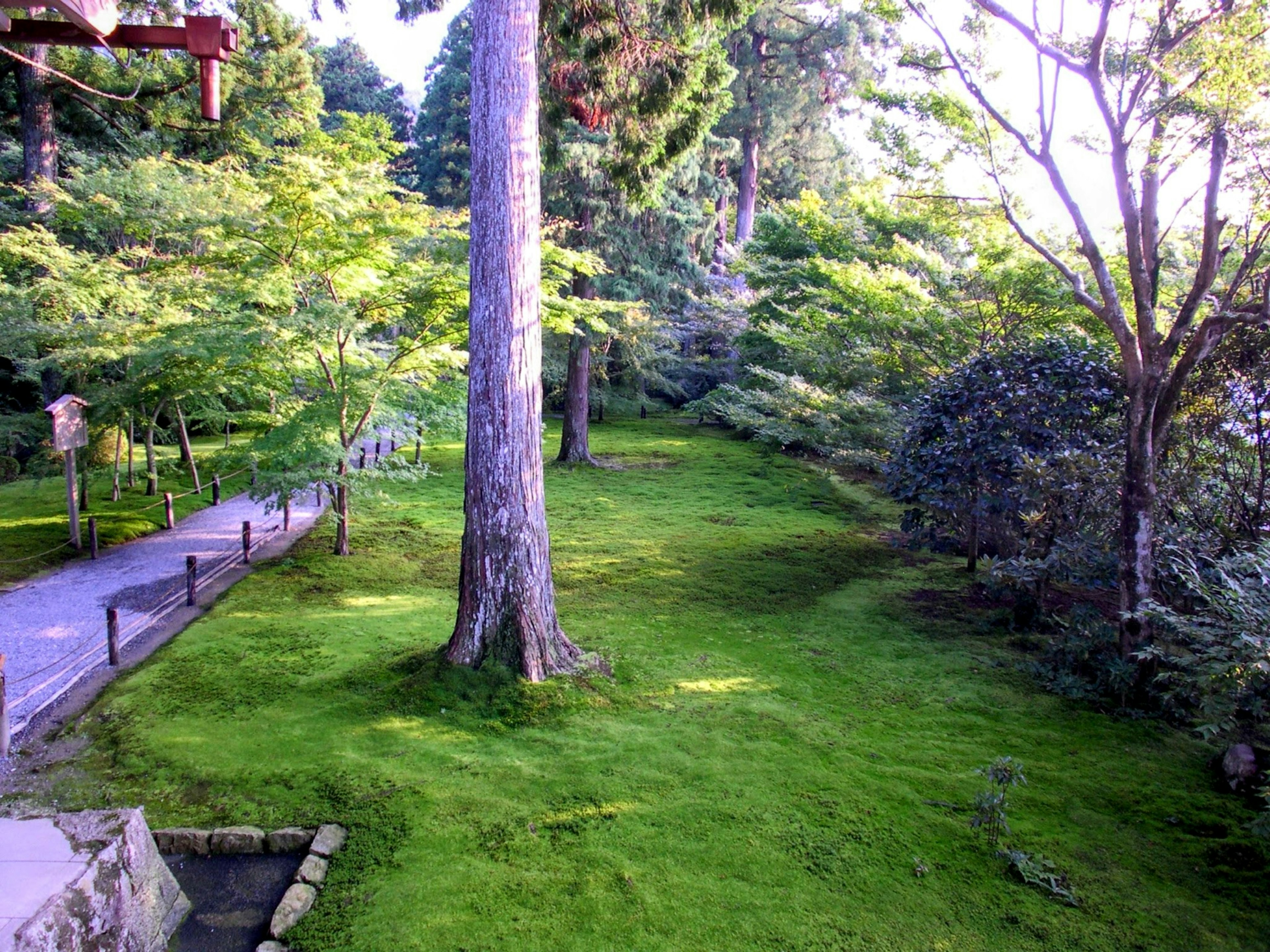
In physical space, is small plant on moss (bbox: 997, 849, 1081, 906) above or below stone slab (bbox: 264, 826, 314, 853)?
above

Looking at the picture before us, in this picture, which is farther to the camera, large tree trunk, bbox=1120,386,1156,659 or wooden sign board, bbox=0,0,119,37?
large tree trunk, bbox=1120,386,1156,659

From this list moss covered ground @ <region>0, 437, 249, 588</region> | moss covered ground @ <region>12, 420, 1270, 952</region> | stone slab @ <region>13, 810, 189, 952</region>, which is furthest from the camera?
moss covered ground @ <region>0, 437, 249, 588</region>

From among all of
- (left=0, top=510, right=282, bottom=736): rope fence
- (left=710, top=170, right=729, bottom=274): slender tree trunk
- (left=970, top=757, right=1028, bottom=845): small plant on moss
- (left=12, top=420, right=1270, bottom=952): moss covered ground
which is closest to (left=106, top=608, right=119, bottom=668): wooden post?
(left=0, top=510, right=282, bottom=736): rope fence

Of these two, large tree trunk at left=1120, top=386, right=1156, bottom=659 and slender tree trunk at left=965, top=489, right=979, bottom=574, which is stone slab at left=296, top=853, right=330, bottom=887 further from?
slender tree trunk at left=965, top=489, right=979, bottom=574

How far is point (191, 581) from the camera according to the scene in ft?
24.0

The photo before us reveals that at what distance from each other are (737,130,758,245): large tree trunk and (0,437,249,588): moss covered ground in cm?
1858

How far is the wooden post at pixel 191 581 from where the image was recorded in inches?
285

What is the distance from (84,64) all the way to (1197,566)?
679 inches

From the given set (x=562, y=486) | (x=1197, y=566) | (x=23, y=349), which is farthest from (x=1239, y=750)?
(x=23, y=349)

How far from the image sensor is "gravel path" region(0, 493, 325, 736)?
5.81 m

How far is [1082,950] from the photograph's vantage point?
3.15 metres

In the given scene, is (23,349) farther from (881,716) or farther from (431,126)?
(431,126)

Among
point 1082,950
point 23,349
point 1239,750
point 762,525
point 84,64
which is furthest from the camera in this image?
point 84,64

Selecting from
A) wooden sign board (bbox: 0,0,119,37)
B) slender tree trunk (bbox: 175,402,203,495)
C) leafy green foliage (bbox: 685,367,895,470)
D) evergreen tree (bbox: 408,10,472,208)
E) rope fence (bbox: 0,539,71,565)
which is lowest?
rope fence (bbox: 0,539,71,565)
